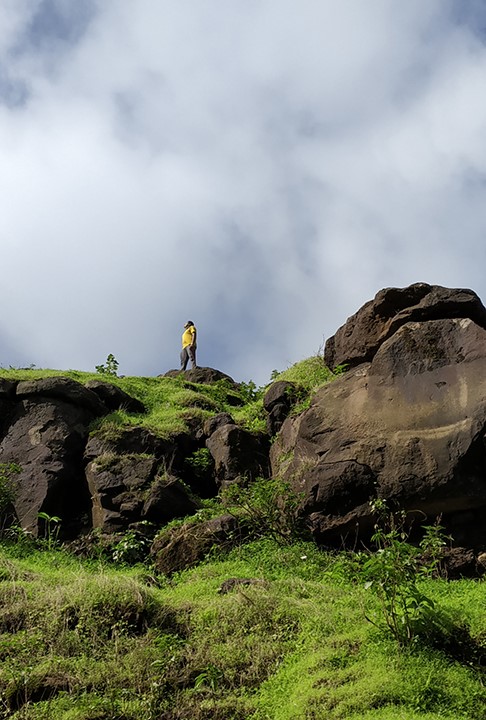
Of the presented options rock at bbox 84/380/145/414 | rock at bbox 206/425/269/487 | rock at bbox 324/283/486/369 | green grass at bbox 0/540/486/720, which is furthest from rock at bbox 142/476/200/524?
rock at bbox 324/283/486/369

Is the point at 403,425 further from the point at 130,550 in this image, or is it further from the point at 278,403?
the point at 130,550

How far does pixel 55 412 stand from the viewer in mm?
15117

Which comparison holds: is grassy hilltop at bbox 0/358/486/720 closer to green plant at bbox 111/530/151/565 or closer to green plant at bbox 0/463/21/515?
green plant at bbox 111/530/151/565

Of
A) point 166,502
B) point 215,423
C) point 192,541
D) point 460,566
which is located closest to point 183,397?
point 215,423

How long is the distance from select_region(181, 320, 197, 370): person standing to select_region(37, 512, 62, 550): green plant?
11.7 meters

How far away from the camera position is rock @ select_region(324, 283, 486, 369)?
13534mm

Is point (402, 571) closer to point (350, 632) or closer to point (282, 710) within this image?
point (350, 632)

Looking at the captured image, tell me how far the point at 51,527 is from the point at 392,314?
6986 millimetres

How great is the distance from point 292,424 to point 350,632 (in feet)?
21.5

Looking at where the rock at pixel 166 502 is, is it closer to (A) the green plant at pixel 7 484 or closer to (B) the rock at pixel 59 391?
(A) the green plant at pixel 7 484

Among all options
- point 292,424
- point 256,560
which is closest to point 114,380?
point 292,424

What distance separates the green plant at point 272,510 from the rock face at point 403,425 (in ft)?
0.80

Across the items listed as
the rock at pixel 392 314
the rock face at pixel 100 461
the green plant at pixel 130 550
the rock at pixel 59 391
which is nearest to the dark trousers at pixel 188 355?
the rock face at pixel 100 461

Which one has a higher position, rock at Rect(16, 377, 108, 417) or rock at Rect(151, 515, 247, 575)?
rock at Rect(16, 377, 108, 417)
